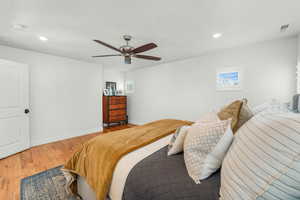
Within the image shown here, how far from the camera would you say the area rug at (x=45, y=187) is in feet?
4.98

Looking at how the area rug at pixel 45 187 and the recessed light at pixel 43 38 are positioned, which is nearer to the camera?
the area rug at pixel 45 187

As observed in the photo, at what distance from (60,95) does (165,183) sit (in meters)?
3.78

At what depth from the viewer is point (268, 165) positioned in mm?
520

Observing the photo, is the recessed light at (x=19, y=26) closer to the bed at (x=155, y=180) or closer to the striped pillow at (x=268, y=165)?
the bed at (x=155, y=180)

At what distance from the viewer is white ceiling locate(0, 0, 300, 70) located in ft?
5.10

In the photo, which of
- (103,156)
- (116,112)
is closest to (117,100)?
(116,112)

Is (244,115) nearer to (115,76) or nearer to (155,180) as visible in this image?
(155,180)

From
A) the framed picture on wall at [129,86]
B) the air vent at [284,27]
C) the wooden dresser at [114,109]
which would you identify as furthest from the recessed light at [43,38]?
the air vent at [284,27]

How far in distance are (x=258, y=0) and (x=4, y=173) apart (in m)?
4.29

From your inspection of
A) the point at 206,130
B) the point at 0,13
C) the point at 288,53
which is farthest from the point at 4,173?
the point at 288,53

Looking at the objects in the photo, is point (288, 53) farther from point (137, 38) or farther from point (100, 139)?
point (100, 139)

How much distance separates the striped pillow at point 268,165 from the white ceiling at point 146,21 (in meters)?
1.60

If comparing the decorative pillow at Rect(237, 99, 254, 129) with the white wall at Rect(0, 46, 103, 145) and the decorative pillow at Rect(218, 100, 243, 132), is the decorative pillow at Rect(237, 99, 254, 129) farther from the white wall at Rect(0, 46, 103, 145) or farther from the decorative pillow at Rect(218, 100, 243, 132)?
the white wall at Rect(0, 46, 103, 145)

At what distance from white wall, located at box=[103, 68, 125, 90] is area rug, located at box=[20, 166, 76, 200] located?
368 cm
